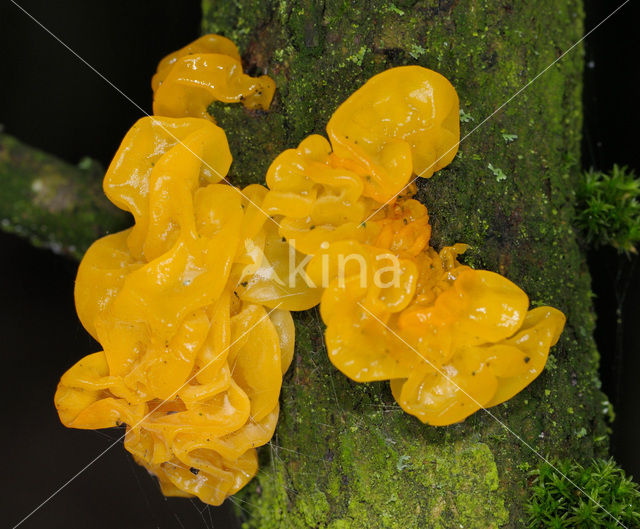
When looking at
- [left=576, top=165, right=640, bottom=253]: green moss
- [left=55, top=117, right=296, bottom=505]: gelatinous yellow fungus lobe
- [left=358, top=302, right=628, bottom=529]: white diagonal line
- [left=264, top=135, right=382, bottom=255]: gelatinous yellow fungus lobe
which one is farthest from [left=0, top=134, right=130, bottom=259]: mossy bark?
[left=576, top=165, right=640, bottom=253]: green moss

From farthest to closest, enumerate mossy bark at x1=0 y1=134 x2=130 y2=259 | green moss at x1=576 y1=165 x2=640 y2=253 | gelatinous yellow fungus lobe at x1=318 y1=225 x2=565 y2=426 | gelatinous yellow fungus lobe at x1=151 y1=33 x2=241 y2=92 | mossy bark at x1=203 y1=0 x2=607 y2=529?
mossy bark at x1=0 y1=134 x2=130 y2=259, green moss at x1=576 y1=165 x2=640 y2=253, gelatinous yellow fungus lobe at x1=151 y1=33 x2=241 y2=92, mossy bark at x1=203 y1=0 x2=607 y2=529, gelatinous yellow fungus lobe at x1=318 y1=225 x2=565 y2=426

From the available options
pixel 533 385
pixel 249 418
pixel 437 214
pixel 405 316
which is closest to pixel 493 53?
pixel 437 214

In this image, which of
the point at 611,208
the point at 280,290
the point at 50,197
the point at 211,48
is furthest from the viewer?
the point at 50,197

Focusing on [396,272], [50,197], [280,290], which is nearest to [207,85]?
[280,290]

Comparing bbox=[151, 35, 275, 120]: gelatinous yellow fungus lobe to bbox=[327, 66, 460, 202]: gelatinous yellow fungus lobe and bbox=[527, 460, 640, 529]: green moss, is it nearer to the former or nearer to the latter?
bbox=[327, 66, 460, 202]: gelatinous yellow fungus lobe

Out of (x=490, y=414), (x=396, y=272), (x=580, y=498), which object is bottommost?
(x=580, y=498)

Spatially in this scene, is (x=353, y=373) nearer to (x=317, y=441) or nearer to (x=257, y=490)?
(x=317, y=441)

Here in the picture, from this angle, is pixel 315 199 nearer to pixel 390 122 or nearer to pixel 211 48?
pixel 390 122
